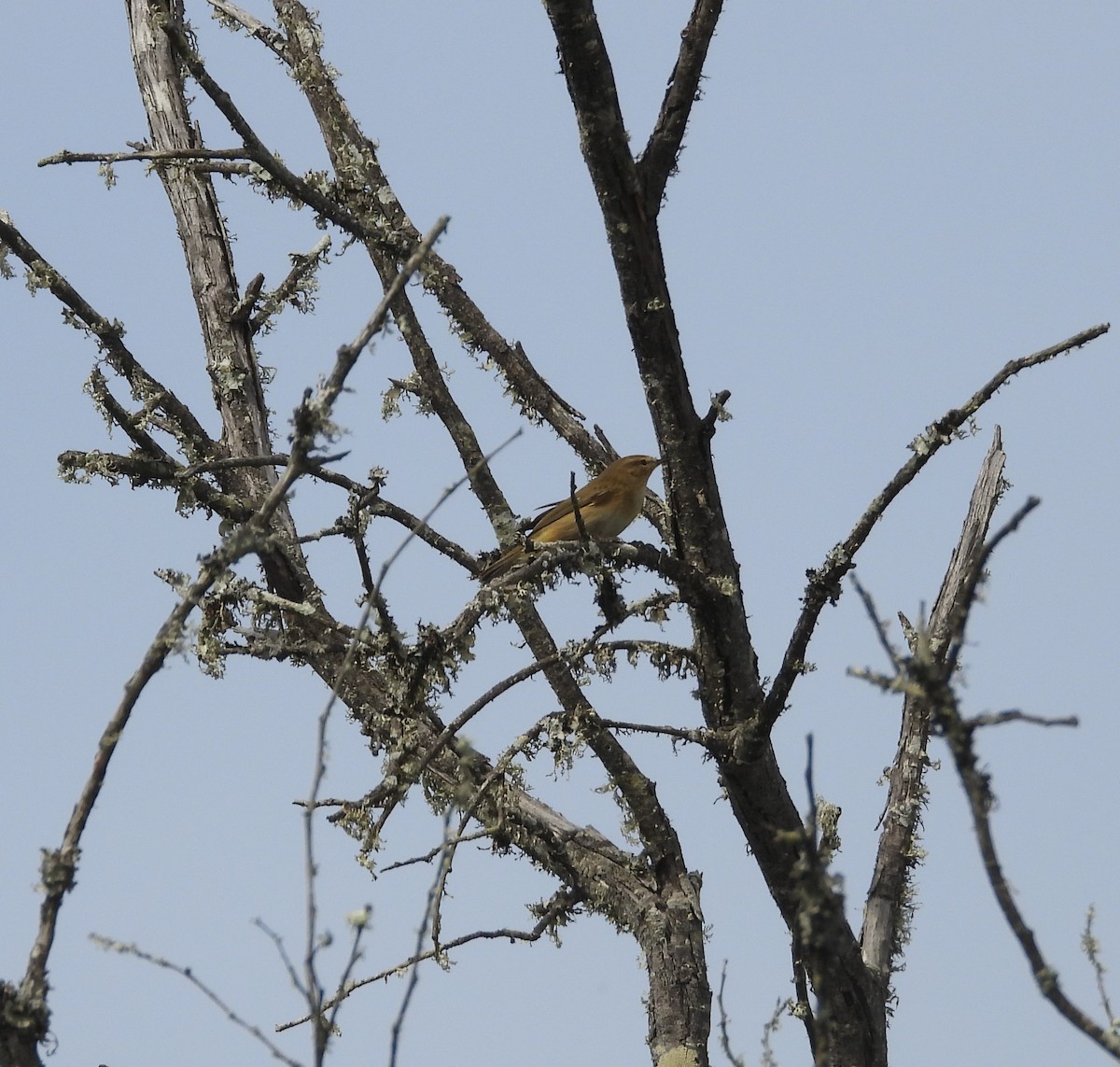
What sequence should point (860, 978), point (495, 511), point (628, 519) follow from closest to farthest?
1. point (860, 978)
2. point (495, 511)
3. point (628, 519)

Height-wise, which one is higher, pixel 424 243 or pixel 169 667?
pixel 424 243

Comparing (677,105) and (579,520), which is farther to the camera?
(677,105)

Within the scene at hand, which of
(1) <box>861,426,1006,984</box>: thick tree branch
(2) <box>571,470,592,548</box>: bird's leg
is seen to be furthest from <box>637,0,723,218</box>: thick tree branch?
(1) <box>861,426,1006,984</box>: thick tree branch

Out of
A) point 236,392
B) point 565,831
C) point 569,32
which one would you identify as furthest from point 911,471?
point 236,392

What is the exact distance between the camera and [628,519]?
6426mm

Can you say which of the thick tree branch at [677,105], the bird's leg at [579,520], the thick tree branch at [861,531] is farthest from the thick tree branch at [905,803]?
the thick tree branch at [677,105]

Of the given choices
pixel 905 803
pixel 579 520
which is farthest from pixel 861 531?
pixel 905 803

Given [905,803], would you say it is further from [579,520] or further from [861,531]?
[579,520]

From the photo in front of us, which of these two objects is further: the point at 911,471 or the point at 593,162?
the point at 911,471

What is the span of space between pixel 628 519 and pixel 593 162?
238 cm

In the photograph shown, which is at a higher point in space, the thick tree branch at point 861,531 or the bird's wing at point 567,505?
the bird's wing at point 567,505

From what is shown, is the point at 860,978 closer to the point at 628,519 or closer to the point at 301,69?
the point at 628,519

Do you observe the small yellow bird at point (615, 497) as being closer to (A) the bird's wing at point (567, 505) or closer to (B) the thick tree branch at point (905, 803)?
(A) the bird's wing at point (567, 505)

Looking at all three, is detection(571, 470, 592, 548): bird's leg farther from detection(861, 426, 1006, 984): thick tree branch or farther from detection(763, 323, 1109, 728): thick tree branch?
detection(861, 426, 1006, 984): thick tree branch
